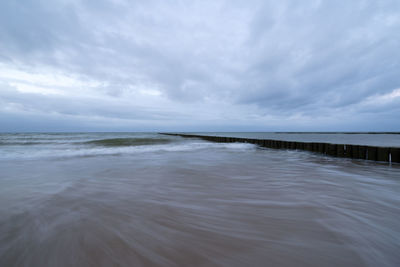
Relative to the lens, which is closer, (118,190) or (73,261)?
(73,261)

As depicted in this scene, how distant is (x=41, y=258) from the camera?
62.2 inches

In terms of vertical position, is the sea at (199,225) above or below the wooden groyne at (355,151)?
below

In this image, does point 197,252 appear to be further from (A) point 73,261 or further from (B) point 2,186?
(B) point 2,186

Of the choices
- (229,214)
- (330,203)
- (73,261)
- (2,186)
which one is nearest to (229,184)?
(229,214)

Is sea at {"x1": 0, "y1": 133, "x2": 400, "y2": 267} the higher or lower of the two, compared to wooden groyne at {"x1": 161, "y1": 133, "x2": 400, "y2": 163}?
lower

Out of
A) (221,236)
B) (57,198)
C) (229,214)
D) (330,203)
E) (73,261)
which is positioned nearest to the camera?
(73,261)

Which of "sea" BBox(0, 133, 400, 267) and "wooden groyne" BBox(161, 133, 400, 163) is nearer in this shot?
"sea" BBox(0, 133, 400, 267)

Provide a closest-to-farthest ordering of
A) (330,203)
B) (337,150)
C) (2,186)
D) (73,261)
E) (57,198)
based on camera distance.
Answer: (73,261) < (330,203) < (57,198) < (2,186) < (337,150)

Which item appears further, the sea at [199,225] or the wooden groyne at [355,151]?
the wooden groyne at [355,151]

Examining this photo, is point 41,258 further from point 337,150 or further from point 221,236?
point 337,150

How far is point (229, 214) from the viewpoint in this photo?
2416 millimetres

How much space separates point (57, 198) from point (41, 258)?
175 centimetres

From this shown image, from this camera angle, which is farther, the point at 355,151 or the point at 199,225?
the point at 355,151

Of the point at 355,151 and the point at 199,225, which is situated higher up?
the point at 355,151
